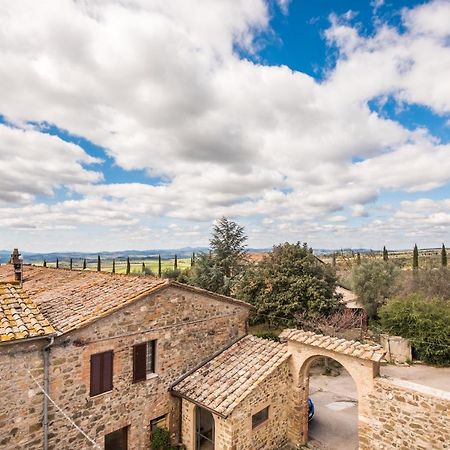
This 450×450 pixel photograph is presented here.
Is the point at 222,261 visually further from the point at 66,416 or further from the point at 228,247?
the point at 66,416

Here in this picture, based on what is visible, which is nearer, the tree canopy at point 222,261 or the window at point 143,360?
the window at point 143,360

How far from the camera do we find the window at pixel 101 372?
11.0m

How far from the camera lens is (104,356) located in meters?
11.2

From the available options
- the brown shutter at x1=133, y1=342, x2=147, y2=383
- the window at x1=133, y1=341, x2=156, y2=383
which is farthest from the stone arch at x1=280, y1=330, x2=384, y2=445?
the brown shutter at x1=133, y1=342, x2=147, y2=383

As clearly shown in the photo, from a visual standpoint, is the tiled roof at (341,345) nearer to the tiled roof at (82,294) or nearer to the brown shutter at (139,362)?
the brown shutter at (139,362)

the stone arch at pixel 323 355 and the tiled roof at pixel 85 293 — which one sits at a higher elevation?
the tiled roof at pixel 85 293

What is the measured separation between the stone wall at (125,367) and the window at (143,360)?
0.19 m

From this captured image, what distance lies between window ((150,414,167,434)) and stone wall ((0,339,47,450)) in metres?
4.04

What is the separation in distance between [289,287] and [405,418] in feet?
44.8

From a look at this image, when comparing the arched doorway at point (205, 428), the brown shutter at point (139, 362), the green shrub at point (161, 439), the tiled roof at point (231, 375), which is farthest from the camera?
the arched doorway at point (205, 428)

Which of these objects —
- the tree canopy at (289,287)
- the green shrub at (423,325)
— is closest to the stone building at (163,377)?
the tree canopy at (289,287)

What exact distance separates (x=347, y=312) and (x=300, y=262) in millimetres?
5186

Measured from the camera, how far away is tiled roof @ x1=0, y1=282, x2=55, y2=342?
9.25 meters

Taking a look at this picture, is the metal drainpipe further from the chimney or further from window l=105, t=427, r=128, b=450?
the chimney
